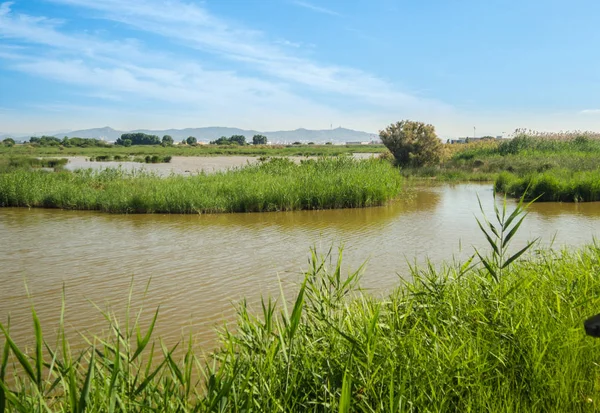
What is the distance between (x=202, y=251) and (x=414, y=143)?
21.7 meters

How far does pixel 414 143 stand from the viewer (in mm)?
30672

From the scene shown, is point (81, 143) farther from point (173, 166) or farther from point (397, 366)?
point (397, 366)

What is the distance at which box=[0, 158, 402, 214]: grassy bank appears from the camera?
17.0 m

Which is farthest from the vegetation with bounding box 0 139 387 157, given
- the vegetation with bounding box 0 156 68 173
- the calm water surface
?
the vegetation with bounding box 0 156 68 173

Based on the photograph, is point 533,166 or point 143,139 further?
point 143,139

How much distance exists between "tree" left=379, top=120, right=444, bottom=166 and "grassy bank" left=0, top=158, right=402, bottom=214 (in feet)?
34.8

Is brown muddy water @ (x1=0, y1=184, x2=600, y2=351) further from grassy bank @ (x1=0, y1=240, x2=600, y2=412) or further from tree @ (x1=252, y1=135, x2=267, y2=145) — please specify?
tree @ (x1=252, y1=135, x2=267, y2=145)

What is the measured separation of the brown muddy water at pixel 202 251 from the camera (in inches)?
291

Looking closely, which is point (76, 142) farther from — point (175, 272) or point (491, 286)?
point (491, 286)

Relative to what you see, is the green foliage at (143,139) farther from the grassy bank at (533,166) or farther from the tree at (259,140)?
the grassy bank at (533,166)

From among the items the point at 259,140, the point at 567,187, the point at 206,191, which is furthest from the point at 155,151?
the point at 567,187

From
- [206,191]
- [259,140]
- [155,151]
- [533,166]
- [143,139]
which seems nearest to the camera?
[206,191]

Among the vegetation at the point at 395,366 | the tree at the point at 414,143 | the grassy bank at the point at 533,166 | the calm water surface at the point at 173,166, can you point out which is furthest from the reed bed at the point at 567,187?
the vegetation at the point at 395,366

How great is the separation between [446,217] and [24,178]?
14561 millimetres
